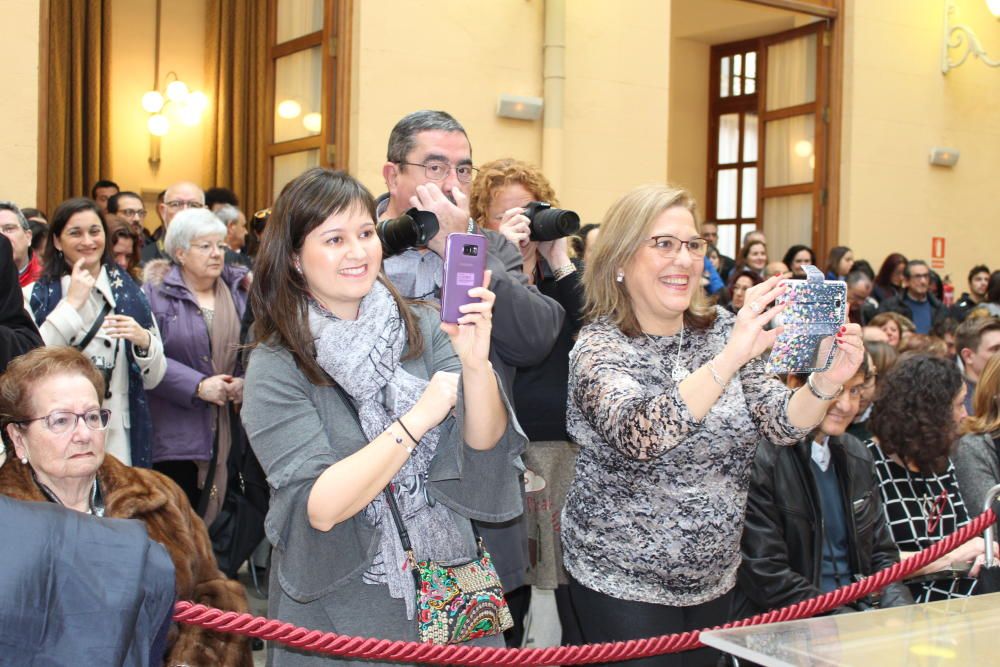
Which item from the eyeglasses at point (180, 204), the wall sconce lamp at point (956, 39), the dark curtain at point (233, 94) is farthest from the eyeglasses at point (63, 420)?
the wall sconce lamp at point (956, 39)

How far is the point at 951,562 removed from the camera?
3.44 metres

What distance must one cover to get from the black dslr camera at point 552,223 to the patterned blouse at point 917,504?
5.08ft

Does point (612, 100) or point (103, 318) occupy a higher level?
point (612, 100)

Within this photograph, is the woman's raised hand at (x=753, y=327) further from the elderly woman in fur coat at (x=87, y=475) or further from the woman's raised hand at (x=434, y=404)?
the elderly woman in fur coat at (x=87, y=475)

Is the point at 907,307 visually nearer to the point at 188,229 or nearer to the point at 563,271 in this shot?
the point at 188,229

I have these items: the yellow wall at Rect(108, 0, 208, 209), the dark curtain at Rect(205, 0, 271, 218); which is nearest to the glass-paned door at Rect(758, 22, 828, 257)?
the dark curtain at Rect(205, 0, 271, 218)

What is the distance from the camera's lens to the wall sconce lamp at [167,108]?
1134 cm

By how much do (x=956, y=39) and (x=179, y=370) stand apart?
9.24 m

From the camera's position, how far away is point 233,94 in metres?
11.5

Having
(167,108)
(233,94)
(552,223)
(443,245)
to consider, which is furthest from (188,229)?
(167,108)

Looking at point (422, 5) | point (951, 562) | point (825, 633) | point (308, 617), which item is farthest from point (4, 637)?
point (422, 5)

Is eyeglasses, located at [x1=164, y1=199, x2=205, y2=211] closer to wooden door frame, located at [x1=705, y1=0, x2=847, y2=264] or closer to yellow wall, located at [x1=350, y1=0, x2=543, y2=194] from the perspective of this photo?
yellow wall, located at [x1=350, y1=0, x2=543, y2=194]

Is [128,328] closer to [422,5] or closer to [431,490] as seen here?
[431,490]

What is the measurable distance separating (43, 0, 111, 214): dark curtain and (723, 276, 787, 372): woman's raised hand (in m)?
9.14
